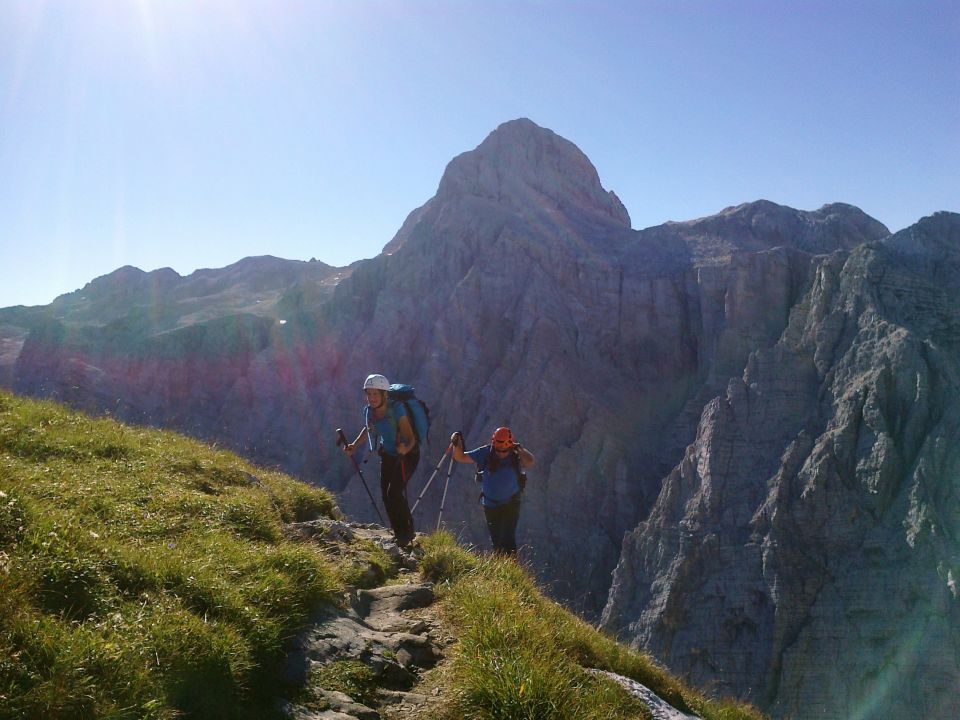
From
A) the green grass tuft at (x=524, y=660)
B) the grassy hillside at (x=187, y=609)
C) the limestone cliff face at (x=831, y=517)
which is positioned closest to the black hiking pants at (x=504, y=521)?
the green grass tuft at (x=524, y=660)

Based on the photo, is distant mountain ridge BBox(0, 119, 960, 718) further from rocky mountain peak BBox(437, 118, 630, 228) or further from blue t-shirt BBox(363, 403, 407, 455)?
blue t-shirt BBox(363, 403, 407, 455)

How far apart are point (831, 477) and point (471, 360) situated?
29041mm

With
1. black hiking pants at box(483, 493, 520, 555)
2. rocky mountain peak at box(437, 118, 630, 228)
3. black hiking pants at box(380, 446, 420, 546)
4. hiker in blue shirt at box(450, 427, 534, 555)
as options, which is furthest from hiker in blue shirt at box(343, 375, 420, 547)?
rocky mountain peak at box(437, 118, 630, 228)

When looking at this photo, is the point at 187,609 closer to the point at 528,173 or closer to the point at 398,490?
the point at 398,490

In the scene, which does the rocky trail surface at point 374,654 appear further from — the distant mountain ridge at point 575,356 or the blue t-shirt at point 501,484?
the distant mountain ridge at point 575,356

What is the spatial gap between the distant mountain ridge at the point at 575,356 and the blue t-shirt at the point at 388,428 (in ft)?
76.6

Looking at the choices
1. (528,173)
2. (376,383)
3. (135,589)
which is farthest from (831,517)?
(528,173)

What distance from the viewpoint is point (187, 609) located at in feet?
15.2

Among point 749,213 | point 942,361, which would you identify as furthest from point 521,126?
point 942,361

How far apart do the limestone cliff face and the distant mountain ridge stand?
0.53 feet

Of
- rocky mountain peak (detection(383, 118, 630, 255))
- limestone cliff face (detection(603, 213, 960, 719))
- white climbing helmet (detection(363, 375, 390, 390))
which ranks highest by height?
rocky mountain peak (detection(383, 118, 630, 255))

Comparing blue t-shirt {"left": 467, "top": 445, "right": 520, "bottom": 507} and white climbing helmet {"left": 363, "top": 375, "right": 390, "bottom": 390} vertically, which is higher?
white climbing helmet {"left": 363, "top": 375, "right": 390, "bottom": 390}

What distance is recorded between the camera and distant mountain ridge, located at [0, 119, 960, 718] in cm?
3594

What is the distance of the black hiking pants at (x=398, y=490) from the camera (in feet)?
30.0
